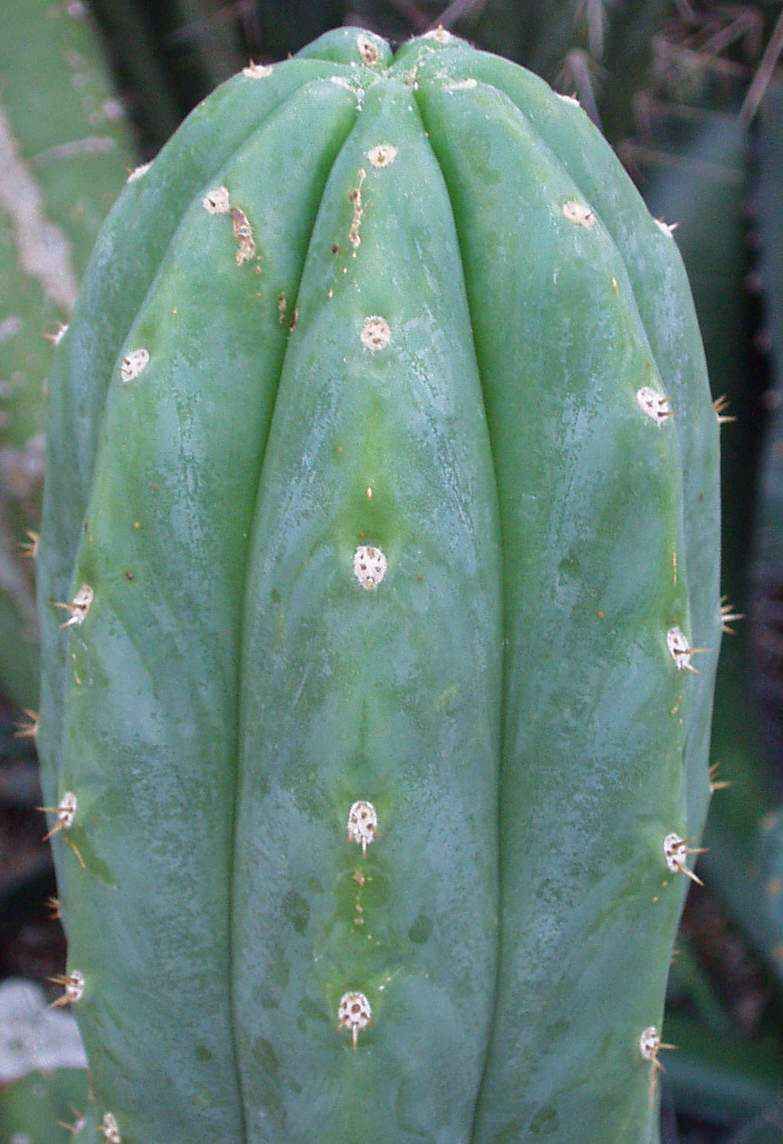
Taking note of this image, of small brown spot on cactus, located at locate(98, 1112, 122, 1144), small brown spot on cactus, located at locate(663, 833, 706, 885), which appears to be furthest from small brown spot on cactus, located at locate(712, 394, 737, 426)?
small brown spot on cactus, located at locate(98, 1112, 122, 1144)

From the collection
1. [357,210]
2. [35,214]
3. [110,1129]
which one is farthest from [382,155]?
[35,214]

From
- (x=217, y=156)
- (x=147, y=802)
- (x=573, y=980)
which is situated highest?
(x=217, y=156)

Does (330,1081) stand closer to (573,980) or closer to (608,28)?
(573,980)

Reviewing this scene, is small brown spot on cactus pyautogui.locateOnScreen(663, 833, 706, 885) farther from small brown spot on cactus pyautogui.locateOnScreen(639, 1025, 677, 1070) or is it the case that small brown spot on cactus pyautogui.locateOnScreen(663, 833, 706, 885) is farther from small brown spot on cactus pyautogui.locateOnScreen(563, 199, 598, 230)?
small brown spot on cactus pyautogui.locateOnScreen(563, 199, 598, 230)

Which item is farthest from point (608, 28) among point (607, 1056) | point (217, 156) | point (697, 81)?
point (607, 1056)

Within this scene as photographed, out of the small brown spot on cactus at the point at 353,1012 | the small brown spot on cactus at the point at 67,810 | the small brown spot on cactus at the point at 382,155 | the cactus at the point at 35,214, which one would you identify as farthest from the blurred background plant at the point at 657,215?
the small brown spot on cactus at the point at 382,155

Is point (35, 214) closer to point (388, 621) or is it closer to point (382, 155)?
point (382, 155)

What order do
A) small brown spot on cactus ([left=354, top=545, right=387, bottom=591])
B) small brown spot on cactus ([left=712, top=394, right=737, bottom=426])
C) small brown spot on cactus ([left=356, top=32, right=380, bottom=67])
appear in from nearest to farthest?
small brown spot on cactus ([left=354, top=545, right=387, bottom=591]) < small brown spot on cactus ([left=356, top=32, right=380, bottom=67]) < small brown spot on cactus ([left=712, top=394, right=737, bottom=426])
